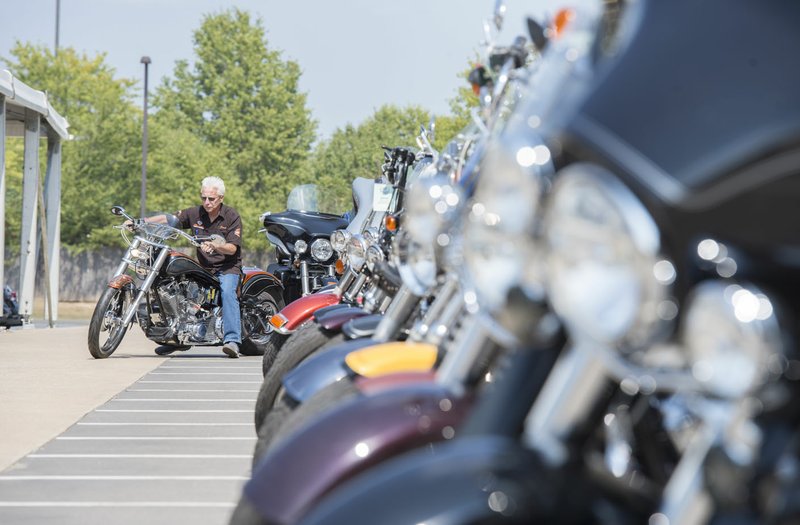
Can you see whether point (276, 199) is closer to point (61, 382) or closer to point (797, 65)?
point (61, 382)

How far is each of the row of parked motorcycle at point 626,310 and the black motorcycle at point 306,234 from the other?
10259 millimetres

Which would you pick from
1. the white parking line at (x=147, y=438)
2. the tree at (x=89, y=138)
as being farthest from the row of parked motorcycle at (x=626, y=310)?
the tree at (x=89, y=138)

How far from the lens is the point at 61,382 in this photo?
9.88m

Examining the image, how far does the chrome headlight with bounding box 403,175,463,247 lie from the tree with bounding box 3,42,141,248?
38.8 m

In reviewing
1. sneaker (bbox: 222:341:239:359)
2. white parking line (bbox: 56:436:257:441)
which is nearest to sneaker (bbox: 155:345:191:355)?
sneaker (bbox: 222:341:239:359)

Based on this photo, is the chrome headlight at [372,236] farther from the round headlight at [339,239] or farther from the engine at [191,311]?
the engine at [191,311]

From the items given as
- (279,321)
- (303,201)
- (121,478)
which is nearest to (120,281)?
(303,201)

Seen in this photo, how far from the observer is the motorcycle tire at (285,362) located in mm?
5074

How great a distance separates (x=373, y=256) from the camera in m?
6.16

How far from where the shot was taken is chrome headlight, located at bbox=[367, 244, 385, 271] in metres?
6.07

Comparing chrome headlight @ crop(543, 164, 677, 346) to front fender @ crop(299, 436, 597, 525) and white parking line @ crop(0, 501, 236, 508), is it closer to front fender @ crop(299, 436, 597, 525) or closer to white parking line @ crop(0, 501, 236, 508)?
front fender @ crop(299, 436, 597, 525)

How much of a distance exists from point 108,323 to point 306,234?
2211 millimetres

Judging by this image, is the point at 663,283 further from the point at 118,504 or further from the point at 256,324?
the point at 256,324

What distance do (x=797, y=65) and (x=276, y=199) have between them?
162 ft
